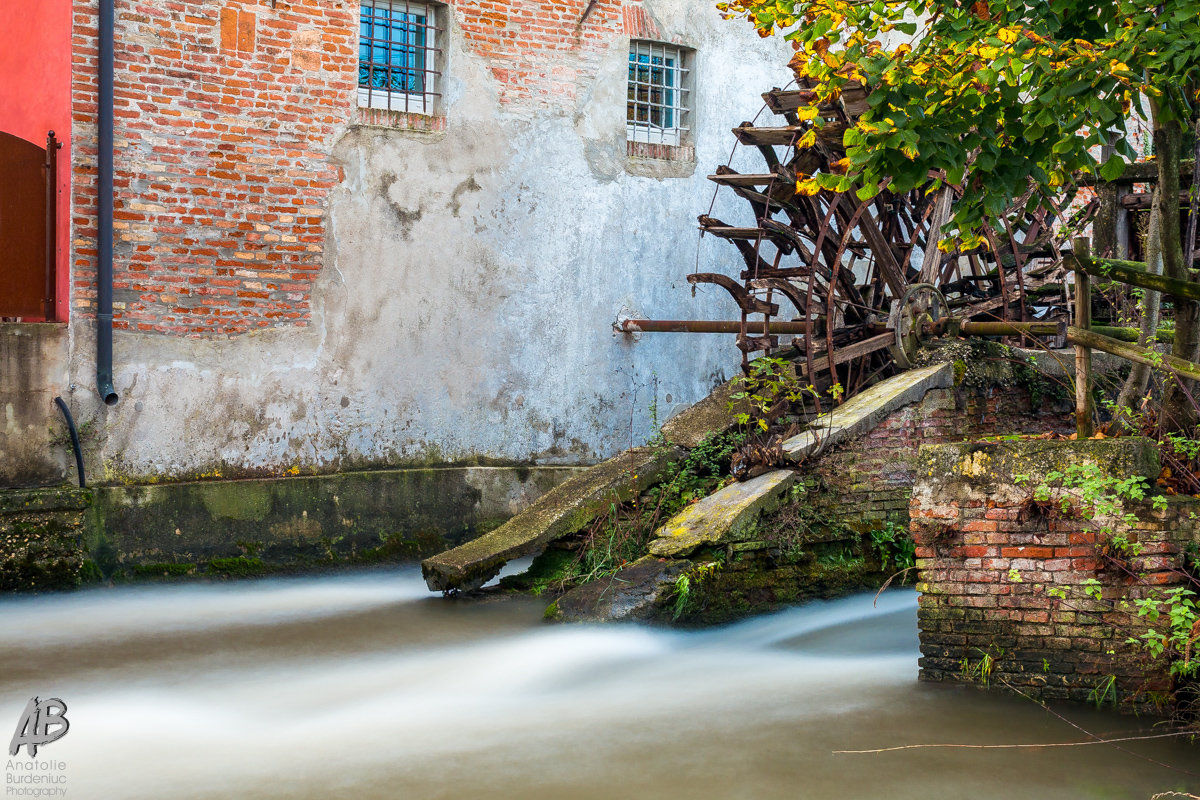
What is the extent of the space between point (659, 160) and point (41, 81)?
5237 mm

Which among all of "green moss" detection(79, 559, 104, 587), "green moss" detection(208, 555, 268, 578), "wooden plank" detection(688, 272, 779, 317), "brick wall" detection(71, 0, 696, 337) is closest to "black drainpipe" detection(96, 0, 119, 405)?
"brick wall" detection(71, 0, 696, 337)

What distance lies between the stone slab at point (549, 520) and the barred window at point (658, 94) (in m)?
3.61

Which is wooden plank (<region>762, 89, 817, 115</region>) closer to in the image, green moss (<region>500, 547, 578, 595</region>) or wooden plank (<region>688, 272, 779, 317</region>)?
wooden plank (<region>688, 272, 779, 317</region>)

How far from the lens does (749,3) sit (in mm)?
5816

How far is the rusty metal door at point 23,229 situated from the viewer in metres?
7.91

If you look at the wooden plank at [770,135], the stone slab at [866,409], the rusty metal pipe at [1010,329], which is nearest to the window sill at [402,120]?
the wooden plank at [770,135]

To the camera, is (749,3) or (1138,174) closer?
(749,3)

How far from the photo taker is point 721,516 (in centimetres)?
705

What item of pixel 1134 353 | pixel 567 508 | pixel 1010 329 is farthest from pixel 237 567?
pixel 1134 353

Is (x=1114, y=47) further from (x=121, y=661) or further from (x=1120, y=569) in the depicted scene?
(x=121, y=661)

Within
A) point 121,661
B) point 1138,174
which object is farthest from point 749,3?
point 121,661

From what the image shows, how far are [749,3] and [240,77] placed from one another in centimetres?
438

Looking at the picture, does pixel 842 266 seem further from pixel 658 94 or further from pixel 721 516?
pixel 721 516

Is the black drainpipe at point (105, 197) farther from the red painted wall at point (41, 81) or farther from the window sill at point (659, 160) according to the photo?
the window sill at point (659, 160)
